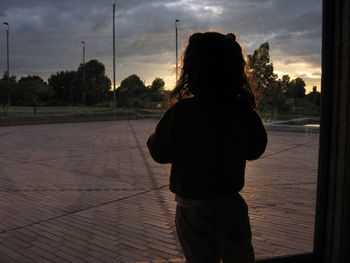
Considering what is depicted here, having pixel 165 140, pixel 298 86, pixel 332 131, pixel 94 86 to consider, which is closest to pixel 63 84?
pixel 94 86

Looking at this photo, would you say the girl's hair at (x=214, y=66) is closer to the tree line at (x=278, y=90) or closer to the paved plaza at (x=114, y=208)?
the tree line at (x=278, y=90)

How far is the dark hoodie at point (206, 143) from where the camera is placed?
1.22m

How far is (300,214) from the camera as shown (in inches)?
140

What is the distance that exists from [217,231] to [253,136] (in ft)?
1.17

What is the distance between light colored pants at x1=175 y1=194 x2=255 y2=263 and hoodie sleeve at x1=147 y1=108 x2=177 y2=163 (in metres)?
0.20

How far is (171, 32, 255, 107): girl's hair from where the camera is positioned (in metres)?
1.24

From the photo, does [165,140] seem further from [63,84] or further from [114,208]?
[63,84]

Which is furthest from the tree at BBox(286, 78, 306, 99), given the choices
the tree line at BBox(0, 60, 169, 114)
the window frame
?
the tree line at BBox(0, 60, 169, 114)

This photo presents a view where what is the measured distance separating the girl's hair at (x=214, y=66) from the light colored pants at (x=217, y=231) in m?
0.37

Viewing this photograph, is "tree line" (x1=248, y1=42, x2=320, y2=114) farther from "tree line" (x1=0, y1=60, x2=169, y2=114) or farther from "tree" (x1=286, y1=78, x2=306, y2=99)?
"tree line" (x1=0, y1=60, x2=169, y2=114)

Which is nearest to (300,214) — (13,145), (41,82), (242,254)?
(242,254)

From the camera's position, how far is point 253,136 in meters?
1.28

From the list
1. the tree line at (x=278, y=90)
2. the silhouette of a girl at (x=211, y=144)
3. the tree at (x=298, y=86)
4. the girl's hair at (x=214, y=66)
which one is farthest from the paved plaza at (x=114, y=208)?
the girl's hair at (x=214, y=66)

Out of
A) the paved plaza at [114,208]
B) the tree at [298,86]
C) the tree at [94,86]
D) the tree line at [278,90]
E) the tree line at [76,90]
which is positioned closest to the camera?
the tree line at [278,90]
